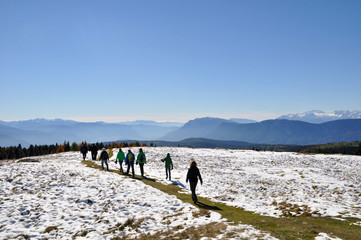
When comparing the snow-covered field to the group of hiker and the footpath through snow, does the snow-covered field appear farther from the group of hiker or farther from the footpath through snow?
the group of hiker

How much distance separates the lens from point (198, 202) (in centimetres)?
1758

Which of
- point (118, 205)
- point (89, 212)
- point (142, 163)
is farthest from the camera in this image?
point (142, 163)

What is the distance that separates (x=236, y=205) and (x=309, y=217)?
5076mm

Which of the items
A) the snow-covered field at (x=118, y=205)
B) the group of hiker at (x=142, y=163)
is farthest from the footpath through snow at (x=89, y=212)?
the group of hiker at (x=142, y=163)

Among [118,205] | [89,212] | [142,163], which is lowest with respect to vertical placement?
[89,212]

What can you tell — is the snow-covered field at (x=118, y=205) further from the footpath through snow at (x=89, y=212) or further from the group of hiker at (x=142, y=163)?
the group of hiker at (x=142, y=163)

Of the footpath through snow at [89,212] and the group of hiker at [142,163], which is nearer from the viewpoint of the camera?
the footpath through snow at [89,212]

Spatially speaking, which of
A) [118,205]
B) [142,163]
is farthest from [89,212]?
[142,163]

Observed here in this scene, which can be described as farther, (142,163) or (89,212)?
(142,163)

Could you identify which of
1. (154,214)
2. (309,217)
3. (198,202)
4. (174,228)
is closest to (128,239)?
(174,228)

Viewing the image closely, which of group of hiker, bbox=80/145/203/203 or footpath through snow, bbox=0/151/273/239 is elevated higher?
group of hiker, bbox=80/145/203/203

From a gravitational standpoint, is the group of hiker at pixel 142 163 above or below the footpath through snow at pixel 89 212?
above

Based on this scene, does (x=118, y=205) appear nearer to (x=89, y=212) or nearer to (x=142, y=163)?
(x=89, y=212)

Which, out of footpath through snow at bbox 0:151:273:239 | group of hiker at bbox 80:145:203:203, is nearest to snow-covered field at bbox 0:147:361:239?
footpath through snow at bbox 0:151:273:239
